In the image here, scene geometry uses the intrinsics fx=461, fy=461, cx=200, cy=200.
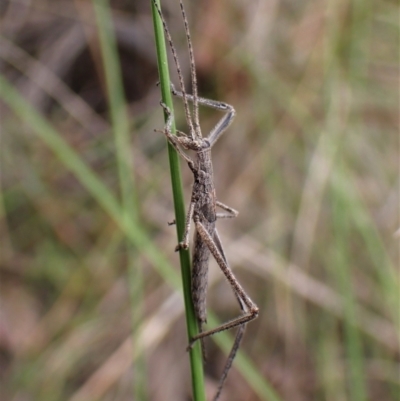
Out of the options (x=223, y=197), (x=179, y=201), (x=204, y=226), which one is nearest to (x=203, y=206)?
(x=204, y=226)

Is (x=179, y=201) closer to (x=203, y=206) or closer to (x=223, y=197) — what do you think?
(x=203, y=206)

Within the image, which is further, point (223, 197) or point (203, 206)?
point (223, 197)

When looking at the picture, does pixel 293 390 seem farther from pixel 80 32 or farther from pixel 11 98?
pixel 80 32

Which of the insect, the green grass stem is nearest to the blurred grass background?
the insect

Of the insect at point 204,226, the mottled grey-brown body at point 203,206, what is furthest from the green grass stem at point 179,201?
the mottled grey-brown body at point 203,206

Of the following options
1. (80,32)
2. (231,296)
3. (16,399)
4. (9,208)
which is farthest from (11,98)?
(231,296)

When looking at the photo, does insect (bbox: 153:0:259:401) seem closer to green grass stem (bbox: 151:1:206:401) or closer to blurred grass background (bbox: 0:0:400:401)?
green grass stem (bbox: 151:1:206:401)

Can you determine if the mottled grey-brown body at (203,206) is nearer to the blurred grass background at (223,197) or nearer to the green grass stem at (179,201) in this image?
the green grass stem at (179,201)

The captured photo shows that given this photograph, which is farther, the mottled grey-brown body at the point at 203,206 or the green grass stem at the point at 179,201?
the mottled grey-brown body at the point at 203,206
